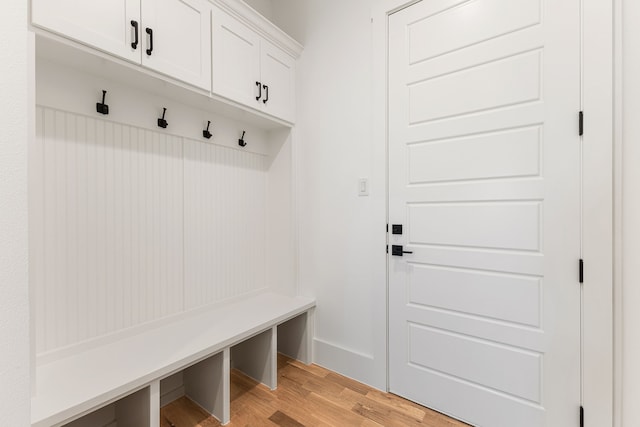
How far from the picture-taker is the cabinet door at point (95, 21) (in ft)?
3.58

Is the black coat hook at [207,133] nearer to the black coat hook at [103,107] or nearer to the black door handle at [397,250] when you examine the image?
the black coat hook at [103,107]

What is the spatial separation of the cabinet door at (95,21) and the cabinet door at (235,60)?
16.8 inches

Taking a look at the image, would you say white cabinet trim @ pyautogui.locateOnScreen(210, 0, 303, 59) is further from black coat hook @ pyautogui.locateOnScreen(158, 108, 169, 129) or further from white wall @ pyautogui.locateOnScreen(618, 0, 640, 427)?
white wall @ pyautogui.locateOnScreen(618, 0, 640, 427)

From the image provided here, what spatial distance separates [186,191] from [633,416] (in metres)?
2.46

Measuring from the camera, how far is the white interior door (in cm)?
132

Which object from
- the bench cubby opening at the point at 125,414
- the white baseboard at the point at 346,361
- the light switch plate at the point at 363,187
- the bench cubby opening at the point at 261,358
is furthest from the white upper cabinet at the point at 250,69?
the white baseboard at the point at 346,361

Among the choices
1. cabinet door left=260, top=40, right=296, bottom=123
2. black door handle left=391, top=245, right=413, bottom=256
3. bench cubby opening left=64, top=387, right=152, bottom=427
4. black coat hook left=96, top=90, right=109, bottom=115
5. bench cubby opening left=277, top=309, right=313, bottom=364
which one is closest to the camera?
bench cubby opening left=64, top=387, right=152, bottom=427

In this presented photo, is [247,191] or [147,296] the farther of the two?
[247,191]

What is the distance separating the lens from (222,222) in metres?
2.08

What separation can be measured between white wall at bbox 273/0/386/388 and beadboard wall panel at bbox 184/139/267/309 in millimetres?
380

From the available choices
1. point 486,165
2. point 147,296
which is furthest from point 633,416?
point 147,296

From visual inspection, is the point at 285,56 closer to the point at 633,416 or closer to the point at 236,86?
the point at 236,86

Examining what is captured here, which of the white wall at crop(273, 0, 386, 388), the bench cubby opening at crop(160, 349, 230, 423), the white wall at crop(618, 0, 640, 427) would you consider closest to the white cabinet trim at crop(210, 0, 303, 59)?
the white wall at crop(273, 0, 386, 388)

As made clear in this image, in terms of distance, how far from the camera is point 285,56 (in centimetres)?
A: 217
